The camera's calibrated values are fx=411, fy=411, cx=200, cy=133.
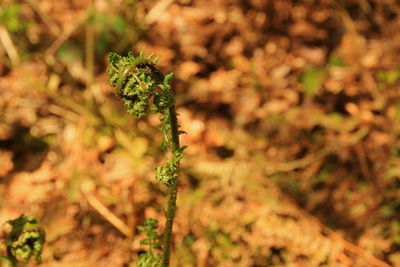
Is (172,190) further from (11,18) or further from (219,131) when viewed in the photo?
(11,18)

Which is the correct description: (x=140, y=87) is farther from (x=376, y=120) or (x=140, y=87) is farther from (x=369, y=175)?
(x=376, y=120)

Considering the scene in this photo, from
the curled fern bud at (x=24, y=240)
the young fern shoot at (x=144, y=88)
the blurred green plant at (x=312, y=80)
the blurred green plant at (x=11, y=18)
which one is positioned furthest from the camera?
the blurred green plant at (x=312, y=80)

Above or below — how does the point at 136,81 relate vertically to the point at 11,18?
below

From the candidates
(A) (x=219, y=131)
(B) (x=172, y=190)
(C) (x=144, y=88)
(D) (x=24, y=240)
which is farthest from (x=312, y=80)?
(D) (x=24, y=240)

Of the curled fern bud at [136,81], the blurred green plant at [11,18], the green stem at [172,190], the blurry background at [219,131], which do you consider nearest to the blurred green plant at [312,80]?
the blurry background at [219,131]

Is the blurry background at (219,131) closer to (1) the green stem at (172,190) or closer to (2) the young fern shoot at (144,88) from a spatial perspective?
(1) the green stem at (172,190)

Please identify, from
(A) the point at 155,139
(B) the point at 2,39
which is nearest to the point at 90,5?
(B) the point at 2,39

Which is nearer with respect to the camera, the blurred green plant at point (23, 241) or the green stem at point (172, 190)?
the green stem at point (172, 190)
